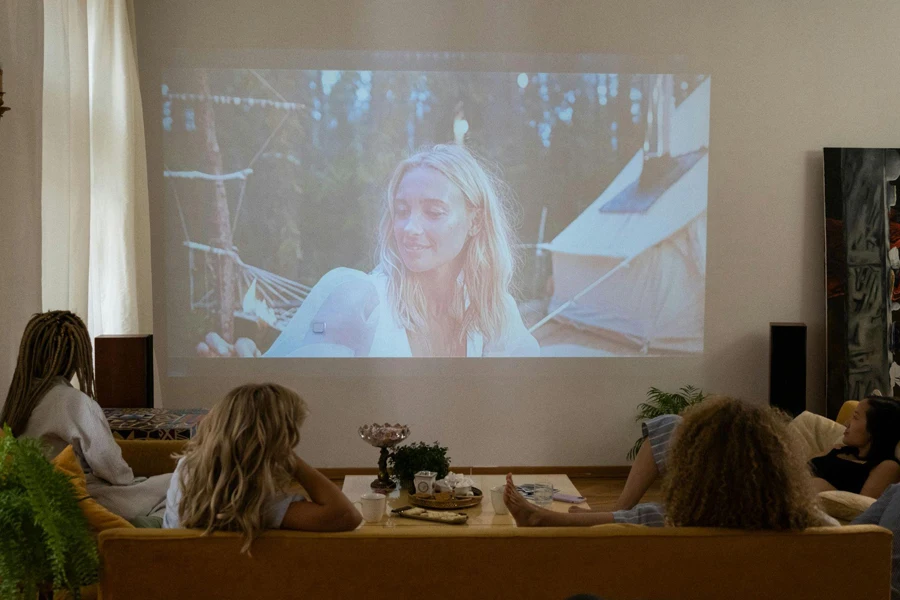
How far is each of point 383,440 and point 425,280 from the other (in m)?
1.69

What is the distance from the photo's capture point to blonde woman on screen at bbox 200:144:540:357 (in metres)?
5.45

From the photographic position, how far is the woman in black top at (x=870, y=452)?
332 centimetres

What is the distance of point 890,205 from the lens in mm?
5527

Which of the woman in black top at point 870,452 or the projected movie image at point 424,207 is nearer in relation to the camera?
the woman in black top at point 870,452

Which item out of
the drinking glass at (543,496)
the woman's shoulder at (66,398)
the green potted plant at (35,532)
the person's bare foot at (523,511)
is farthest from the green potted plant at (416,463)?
the green potted plant at (35,532)

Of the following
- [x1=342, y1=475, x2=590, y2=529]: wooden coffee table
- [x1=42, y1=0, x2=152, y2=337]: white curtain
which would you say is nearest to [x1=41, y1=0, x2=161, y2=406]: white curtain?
[x1=42, y1=0, x2=152, y2=337]: white curtain

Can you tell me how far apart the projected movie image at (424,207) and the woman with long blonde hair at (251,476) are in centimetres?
340

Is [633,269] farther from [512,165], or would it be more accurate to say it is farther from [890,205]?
[890,205]

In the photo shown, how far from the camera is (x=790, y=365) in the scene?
5.29 meters

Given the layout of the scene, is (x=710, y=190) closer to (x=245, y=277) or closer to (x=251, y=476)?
(x=245, y=277)

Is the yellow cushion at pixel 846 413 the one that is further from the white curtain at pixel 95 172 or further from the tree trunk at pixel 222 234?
the white curtain at pixel 95 172

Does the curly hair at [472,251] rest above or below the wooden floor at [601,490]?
above

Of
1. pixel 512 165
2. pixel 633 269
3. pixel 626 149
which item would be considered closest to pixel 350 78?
pixel 512 165

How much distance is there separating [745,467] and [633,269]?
3.57 m
